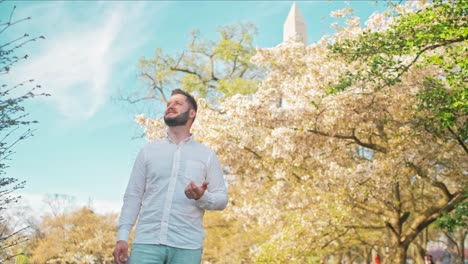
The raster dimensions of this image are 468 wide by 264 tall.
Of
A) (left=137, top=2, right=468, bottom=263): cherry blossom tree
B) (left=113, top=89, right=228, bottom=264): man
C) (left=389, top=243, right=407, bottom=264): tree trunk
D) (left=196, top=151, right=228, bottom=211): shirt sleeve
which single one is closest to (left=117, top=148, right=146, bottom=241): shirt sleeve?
(left=113, top=89, right=228, bottom=264): man

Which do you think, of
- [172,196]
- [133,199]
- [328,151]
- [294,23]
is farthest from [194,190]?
[294,23]

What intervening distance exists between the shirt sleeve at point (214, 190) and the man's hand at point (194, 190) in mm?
149

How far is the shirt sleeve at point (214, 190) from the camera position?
3568 mm

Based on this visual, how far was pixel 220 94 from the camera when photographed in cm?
2972

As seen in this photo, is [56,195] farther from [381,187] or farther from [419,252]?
[381,187]

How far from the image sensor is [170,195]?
141 inches

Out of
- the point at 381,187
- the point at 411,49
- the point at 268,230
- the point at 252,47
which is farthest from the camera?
the point at 252,47

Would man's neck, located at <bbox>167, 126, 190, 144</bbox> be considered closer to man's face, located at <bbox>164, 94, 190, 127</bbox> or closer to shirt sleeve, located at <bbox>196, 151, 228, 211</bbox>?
man's face, located at <bbox>164, 94, 190, 127</bbox>

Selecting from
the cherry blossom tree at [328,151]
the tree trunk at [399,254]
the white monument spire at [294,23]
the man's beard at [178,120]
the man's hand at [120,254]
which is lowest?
the man's hand at [120,254]

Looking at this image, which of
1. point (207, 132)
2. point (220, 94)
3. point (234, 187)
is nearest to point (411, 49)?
point (207, 132)

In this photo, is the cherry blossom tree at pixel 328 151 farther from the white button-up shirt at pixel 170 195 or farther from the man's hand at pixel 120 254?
the man's hand at pixel 120 254

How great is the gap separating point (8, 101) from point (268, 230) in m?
16.1

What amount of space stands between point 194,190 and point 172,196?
277 mm

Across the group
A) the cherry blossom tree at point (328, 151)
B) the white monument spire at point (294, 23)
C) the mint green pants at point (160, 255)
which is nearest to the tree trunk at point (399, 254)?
the cherry blossom tree at point (328, 151)
